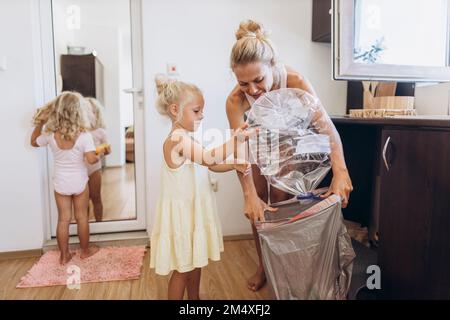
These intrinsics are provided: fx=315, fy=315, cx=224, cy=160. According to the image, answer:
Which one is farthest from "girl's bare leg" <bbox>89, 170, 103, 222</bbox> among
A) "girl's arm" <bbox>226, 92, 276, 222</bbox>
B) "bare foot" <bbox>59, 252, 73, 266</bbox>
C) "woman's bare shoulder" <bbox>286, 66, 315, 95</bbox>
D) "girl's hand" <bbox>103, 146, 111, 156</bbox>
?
"woman's bare shoulder" <bbox>286, 66, 315, 95</bbox>

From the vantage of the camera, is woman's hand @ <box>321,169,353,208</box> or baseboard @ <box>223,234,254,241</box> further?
baseboard @ <box>223,234,254,241</box>

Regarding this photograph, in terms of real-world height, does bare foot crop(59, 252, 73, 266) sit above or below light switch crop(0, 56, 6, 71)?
below

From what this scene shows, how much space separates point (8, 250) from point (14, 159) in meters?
0.50

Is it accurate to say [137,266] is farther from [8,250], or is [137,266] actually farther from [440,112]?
[440,112]

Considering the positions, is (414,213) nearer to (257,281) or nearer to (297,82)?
(297,82)

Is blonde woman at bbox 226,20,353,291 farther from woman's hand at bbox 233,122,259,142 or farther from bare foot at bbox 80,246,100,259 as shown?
bare foot at bbox 80,246,100,259

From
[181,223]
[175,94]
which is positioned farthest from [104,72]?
[181,223]

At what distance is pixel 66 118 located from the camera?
63.2 inches

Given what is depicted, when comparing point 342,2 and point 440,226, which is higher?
point 342,2

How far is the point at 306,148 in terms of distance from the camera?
1.04 metres

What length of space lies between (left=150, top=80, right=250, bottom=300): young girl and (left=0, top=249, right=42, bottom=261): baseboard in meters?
0.99

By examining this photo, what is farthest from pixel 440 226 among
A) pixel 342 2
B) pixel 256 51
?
pixel 342 2

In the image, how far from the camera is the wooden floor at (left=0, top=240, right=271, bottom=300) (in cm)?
134

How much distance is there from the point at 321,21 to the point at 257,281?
147 cm
